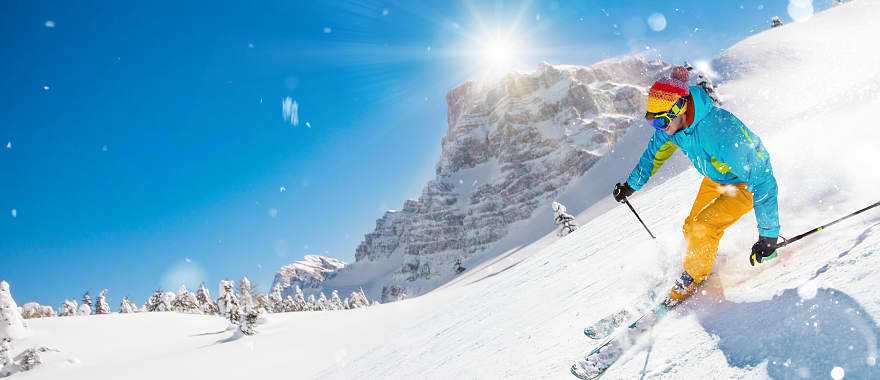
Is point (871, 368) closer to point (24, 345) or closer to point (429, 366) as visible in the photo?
point (429, 366)

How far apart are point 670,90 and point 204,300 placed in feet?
276

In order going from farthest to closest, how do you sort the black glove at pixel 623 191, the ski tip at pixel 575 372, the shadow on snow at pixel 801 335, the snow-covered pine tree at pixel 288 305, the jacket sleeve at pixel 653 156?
the snow-covered pine tree at pixel 288 305
the black glove at pixel 623 191
the jacket sleeve at pixel 653 156
the ski tip at pixel 575 372
the shadow on snow at pixel 801 335

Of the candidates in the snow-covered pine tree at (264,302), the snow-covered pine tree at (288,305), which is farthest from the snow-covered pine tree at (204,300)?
the snow-covered pine tree at (288,305)

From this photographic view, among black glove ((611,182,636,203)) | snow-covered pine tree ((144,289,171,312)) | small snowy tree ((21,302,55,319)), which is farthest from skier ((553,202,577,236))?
small snowy tree ((21,302,55,319))

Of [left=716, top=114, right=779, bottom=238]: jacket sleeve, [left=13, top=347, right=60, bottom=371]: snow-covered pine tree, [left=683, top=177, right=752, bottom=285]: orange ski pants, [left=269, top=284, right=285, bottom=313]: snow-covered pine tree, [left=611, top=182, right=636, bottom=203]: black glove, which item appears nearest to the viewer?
[left=716, top=114, right=779, bottom=238]: jacket sleeve

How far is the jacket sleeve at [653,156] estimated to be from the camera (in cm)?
499

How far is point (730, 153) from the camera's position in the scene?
3.76 m

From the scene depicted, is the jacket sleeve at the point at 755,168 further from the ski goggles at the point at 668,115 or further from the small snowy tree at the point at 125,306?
the small snowy tree at the point at 125,306

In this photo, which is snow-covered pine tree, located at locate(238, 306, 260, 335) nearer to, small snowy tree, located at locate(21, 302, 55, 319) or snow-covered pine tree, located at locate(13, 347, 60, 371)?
snow-covered pine tree, located at locate(13, 347, 60, 371)

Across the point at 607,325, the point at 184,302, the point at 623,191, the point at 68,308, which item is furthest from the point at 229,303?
the point at 68,308

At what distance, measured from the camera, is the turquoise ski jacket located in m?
3.67

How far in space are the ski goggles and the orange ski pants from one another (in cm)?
83

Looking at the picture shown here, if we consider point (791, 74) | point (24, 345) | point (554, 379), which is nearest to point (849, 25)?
point (791, 74)

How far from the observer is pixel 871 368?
1.83m
